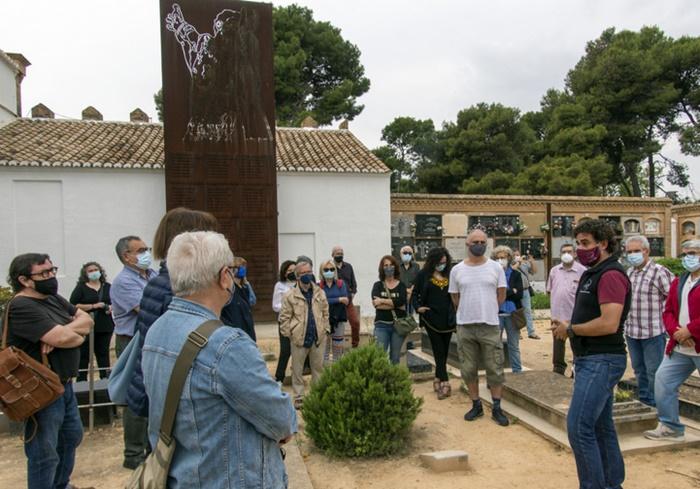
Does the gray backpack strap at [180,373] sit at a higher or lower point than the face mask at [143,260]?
lower

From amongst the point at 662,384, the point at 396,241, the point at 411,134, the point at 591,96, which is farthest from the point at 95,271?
the point at 591,96

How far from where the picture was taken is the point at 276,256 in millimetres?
13305

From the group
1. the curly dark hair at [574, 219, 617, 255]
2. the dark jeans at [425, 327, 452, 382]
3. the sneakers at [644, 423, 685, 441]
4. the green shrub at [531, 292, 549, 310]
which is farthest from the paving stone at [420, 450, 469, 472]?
the green shrub at [531, 292, 549, 310]

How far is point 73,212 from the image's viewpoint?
44.0ft

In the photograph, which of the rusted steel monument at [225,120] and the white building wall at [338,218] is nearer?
the rusted steel monument at [225,120]

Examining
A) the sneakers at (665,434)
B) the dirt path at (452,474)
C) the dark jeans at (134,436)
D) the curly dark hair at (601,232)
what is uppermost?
the curly dark hair at (601,232)

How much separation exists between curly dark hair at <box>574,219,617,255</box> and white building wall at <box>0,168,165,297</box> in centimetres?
1270

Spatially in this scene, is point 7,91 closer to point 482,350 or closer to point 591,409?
point 482,350

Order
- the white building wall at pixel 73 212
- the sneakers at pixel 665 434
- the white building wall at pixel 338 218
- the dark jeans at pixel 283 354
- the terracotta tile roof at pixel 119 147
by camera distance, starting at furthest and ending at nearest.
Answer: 1. the white building wall at pixel 338 218
2. the terracotta tile roof at pixel 119 147
3. the white building wall at pixel 73 212
4. the dark jeans at pixel 283 354
5. the sneakers at pixel 665 434

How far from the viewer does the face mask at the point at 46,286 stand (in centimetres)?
322

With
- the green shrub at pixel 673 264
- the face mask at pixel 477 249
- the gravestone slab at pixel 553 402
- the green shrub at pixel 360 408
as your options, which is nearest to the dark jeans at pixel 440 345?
the gravestone slab at pixel 553 402

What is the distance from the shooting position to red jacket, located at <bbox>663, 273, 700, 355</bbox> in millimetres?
4039

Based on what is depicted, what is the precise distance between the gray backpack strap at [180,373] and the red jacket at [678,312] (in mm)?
4066

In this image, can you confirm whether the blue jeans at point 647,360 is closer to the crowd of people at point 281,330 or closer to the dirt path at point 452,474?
the crowd of people at point 281,330
